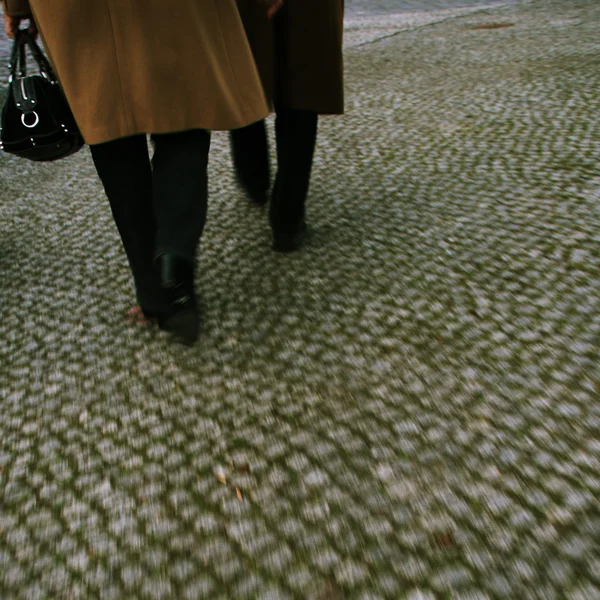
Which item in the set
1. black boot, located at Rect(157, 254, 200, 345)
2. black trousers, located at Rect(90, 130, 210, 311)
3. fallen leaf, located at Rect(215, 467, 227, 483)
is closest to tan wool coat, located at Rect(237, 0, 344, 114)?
black trousers, located at Rect(90, 130, 210, 311)

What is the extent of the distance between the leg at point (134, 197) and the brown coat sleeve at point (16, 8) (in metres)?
0.34

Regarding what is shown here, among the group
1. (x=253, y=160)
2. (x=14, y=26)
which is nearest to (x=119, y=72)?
(x=14, y=26)

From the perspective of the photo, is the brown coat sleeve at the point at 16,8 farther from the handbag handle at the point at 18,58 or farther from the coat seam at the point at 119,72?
the coat seam at the point at 119,72

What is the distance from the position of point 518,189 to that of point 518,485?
60.7 inches

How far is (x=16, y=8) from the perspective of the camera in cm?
143

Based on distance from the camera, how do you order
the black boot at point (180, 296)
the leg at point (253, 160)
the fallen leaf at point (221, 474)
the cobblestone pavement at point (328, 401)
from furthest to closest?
the leg at point (253, 160) → the black boot at point (180, 296) → the fallen leaf at point (221, 474) → the cobblestone pavement at point (328, 401)

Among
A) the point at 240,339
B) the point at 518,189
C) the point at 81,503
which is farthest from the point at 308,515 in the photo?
the point at 518,189

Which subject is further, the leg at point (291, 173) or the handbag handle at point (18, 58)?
the leg at point (291, 173)

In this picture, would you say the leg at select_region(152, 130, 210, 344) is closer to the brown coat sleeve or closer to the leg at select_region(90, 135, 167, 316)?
the leg at select_region(90, 135, 167, 316)

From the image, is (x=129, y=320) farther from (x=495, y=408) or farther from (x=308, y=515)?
(x=495, y=408)

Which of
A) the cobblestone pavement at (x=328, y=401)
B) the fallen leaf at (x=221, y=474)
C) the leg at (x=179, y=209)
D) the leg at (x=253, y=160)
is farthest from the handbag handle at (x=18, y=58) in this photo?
the fallen leaf at (x=221, y=474)

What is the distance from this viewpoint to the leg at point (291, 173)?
6.39ft

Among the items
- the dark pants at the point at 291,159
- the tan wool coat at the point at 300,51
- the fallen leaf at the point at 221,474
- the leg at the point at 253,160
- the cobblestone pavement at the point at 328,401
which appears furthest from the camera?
the leg at the point at 253,160

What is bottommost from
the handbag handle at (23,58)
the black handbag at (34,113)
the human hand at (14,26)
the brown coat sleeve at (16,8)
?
the black handbag at (34,113)
